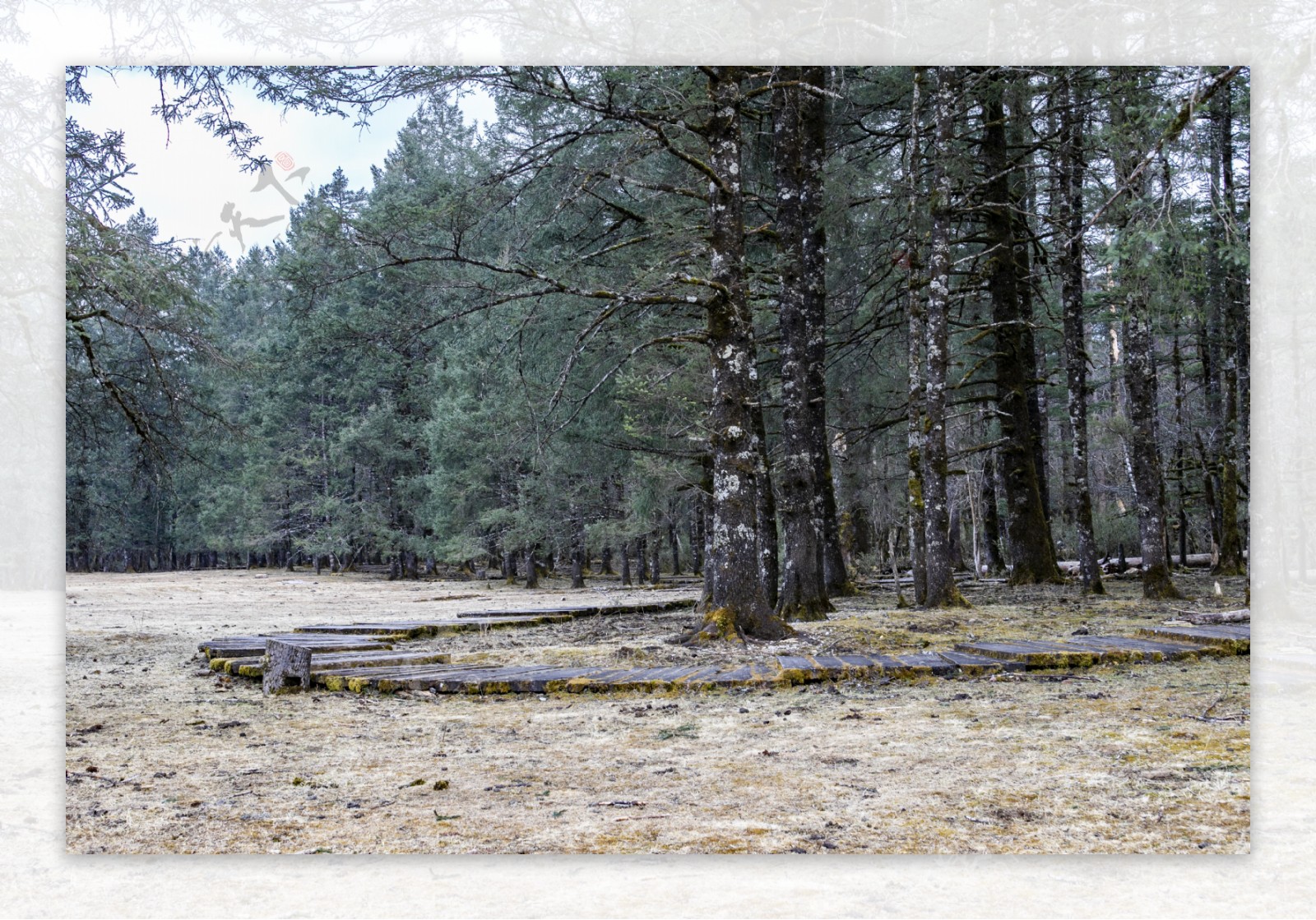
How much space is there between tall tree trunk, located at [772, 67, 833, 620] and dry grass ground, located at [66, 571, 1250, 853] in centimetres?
236

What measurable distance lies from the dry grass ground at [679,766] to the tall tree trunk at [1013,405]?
7327 millimetres

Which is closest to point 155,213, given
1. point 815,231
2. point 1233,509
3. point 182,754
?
point 182,754

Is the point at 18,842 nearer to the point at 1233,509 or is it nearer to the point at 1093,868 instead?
the point at 1093,868

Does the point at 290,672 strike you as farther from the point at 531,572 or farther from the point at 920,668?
the point at 531,572

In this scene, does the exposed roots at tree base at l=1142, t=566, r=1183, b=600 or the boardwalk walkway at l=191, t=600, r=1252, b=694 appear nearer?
the boardwalk walkway at l=191, t=600, r=1252, b=694

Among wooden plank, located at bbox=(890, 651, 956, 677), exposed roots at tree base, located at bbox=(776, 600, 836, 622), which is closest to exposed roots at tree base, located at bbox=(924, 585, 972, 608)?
exposed roots at tree base, located at bbox=(776, 600, 836, 622)

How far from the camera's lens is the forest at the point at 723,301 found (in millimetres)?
5656

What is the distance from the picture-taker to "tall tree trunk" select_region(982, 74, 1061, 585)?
1321 cm

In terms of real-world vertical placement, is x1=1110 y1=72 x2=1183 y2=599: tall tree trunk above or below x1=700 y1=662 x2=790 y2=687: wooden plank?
above

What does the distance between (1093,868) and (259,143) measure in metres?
5.29

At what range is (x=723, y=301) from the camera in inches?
271

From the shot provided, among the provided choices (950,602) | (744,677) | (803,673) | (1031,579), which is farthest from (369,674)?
(1031,579)

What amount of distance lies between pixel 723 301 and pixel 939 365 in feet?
14.3

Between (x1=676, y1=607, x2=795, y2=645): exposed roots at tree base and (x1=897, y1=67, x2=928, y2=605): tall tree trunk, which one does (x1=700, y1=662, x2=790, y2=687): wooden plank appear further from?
(x1=897, y1=67, x2=928, y2=605): tall tree trunk
